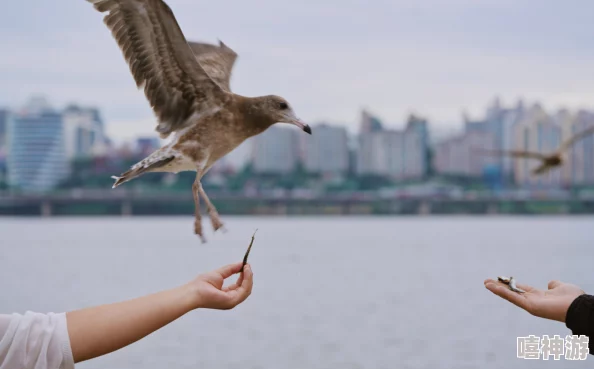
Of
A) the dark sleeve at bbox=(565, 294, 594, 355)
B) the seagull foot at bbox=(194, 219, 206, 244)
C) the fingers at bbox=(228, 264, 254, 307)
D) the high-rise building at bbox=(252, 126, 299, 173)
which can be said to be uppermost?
the high-rise building at bbox=(252, 126, 299, 173)

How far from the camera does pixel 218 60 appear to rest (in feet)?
7.27

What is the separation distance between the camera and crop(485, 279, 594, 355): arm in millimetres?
1652

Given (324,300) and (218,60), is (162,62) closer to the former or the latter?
(218,60)

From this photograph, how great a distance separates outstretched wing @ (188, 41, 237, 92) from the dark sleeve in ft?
3.01

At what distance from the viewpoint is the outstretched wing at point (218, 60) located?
2135mm

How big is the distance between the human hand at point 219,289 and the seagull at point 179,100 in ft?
0.79

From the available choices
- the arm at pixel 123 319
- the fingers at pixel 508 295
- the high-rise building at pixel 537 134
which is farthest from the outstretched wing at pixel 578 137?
the high-rise building at pixel 537 134

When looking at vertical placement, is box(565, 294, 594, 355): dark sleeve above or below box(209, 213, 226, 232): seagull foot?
below

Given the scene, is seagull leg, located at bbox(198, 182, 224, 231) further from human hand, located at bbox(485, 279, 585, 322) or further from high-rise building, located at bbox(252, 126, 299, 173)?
high-rise building, located at bbox(252, 126, 299, 173)

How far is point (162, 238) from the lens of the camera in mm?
38688

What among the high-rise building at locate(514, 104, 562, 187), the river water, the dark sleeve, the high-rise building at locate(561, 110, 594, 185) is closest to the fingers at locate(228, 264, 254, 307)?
the dark sleeve

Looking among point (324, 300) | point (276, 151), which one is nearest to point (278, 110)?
point (276, 151)

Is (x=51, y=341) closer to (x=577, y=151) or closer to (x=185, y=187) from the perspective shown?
(x=185, y=187)

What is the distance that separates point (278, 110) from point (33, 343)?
0.68 m
